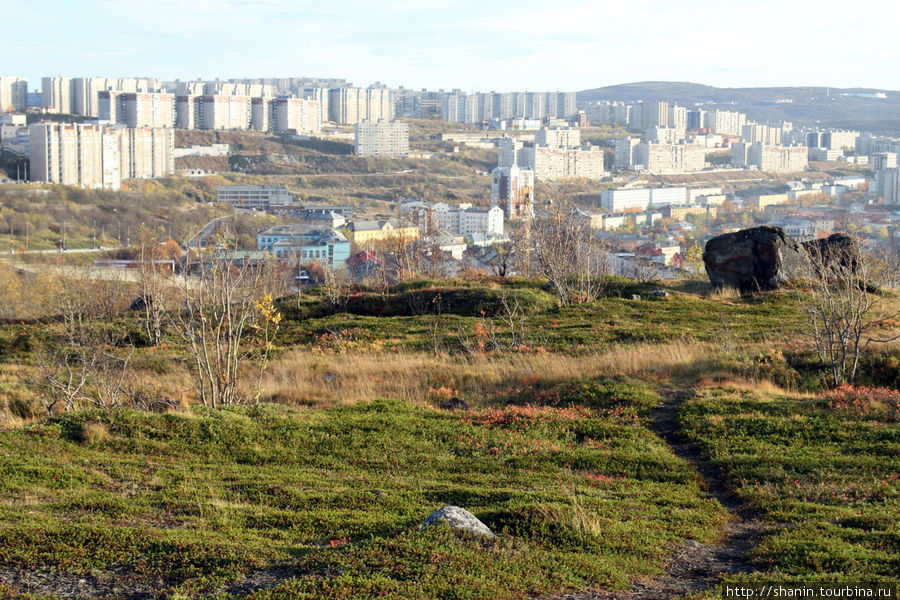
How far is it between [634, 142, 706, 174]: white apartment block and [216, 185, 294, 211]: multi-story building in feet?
217

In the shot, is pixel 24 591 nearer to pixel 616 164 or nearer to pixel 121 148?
pixel 121 148

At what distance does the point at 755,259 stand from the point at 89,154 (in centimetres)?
8301

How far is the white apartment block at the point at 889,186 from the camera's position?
98688 millimetres

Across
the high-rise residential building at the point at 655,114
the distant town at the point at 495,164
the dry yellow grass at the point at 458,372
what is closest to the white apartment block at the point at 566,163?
the distant town at the point at 495,164

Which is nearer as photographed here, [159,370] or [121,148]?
[159,370]

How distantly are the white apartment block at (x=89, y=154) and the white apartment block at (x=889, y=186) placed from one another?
8026 cm

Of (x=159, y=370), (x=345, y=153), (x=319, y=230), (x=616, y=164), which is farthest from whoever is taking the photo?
(x=616, y=164)

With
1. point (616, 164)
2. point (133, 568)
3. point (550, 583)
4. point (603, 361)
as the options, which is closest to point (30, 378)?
point (603, 361)

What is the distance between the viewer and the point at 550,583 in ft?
13.7

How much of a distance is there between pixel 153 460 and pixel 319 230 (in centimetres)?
6354

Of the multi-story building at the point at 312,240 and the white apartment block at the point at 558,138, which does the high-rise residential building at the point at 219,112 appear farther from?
the multi-story building at the point at 312,240

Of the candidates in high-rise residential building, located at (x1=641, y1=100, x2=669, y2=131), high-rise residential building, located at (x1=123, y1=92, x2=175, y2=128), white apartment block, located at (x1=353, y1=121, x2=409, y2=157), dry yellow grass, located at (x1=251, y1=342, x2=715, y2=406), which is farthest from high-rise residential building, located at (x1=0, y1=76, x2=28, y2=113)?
dry yellow grass, located at (x1=251, y1=342, x2=715, y2=406)

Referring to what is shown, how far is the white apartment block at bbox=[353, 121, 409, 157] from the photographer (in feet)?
422

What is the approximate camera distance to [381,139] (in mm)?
130375
